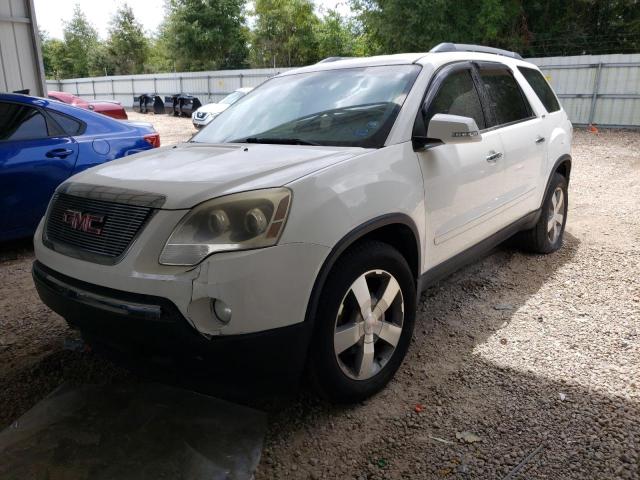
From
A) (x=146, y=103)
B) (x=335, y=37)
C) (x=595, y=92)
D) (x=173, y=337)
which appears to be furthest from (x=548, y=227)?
→ (x=335, y=37)

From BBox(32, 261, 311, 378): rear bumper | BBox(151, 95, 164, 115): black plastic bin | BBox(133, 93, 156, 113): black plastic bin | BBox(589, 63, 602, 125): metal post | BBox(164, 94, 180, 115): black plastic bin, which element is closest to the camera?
BBox(32, 261, 311, 378): rear bumper

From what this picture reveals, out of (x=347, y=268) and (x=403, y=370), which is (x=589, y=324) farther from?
(x=347, y=268)

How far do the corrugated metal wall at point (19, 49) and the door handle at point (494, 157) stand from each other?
24.7 ft

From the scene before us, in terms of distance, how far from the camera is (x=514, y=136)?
12.6ft

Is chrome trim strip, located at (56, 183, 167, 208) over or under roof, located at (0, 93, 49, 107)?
under

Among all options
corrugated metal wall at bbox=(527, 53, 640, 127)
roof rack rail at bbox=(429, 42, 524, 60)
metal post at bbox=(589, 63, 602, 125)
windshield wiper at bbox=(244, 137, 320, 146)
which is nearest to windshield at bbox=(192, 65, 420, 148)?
windshield wiper at bbox=(244, 137, 320, 146)

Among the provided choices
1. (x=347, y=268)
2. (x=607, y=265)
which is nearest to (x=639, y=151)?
(x=607, y=265)

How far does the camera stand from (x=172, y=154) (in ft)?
9.76

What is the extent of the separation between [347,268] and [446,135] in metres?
0.98

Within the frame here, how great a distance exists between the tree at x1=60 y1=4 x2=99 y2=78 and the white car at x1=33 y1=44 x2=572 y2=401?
65241 millimetres

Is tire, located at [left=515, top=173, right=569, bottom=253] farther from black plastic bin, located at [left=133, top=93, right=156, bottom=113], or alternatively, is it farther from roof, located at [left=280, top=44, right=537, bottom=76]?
black plastic bin, located at [left=133, top=93, right=156, bottom=113]

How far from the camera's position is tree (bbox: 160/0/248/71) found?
41.8 m

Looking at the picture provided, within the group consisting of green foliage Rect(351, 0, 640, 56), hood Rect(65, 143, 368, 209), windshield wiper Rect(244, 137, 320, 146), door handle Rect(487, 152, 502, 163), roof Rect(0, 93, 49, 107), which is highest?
green foliage Rect(351, 0, 640, 56)

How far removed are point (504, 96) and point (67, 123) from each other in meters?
4.06
